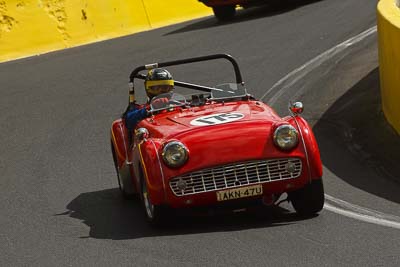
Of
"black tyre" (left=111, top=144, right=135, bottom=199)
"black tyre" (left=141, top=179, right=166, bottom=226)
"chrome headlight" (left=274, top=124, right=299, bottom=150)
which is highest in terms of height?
"chrome headlight" (left=274, top=124, right=299, bottom=150)

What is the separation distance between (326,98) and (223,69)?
12.4 feet

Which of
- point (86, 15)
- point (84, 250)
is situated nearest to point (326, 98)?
point (84, 250)

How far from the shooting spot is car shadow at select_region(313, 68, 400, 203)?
1092 cm

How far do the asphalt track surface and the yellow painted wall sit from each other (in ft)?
0.71

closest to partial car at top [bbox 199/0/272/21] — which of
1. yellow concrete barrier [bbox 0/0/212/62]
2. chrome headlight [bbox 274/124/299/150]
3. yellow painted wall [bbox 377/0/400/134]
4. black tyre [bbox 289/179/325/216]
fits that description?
yellow concrete barrier [bbox 0/0/212/62]

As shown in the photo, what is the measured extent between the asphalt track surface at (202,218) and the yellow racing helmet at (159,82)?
1062 millimetres

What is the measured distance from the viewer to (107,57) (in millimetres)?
21719

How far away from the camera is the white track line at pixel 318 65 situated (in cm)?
904

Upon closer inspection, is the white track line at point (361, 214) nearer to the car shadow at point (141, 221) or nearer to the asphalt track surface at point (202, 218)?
the asphalt track surface at point (202, 218)

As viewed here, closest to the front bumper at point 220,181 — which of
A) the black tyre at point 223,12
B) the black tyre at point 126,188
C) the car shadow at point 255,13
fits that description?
the black tyre at point 126,188

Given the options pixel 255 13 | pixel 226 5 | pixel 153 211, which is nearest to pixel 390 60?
pixel 153 211

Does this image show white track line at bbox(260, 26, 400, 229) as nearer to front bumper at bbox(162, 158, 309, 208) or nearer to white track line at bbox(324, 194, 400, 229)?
white track line at bbox(324, 194, 400, 229)

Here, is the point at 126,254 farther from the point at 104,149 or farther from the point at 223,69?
the point at 223,69

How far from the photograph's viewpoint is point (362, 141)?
12.8 meters
